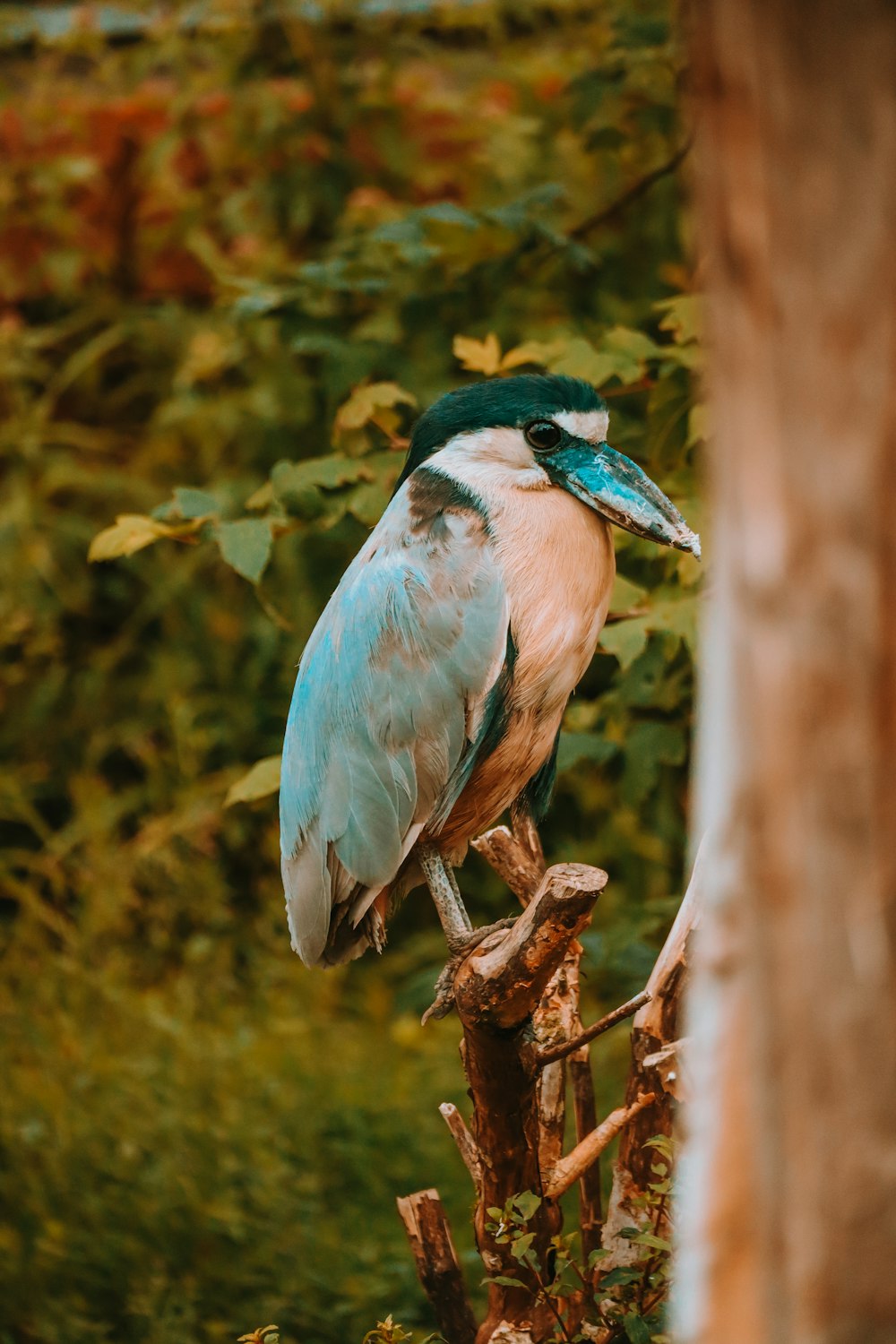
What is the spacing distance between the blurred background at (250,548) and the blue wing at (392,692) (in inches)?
9.9

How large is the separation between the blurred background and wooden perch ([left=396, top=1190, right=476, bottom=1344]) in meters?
0.60

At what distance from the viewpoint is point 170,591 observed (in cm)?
395

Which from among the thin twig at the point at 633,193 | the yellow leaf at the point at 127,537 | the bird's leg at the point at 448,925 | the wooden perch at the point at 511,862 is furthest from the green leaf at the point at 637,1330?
the thin twig at the point at 633,193

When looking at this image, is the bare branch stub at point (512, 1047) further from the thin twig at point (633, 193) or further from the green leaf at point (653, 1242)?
the thin twig at point (633, 193)

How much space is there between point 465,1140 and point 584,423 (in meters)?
0.89

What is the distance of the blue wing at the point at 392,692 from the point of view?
5.38 ft

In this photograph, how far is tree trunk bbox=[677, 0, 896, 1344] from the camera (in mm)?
746

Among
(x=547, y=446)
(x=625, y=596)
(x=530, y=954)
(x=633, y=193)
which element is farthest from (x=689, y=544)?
(x=633, y=193)

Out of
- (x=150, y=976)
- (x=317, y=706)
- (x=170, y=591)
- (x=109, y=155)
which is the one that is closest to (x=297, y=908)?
(x=317, y=706)

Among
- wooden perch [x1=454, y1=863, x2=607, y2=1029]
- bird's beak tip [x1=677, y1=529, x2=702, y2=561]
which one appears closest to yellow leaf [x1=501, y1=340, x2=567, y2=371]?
bird's beak tip [x1=677, y1=529, x2=702, y2=561]

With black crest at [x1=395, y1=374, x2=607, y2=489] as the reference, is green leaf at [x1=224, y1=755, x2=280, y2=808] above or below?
below

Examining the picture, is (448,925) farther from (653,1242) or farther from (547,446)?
(547,446)

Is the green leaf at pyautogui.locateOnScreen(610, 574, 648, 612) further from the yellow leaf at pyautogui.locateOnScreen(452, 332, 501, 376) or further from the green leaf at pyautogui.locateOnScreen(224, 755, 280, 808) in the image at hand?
the green leaf at pyautogui.locateOnScreen(224, 755, 280, 808)

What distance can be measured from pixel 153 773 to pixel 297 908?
2.07m
